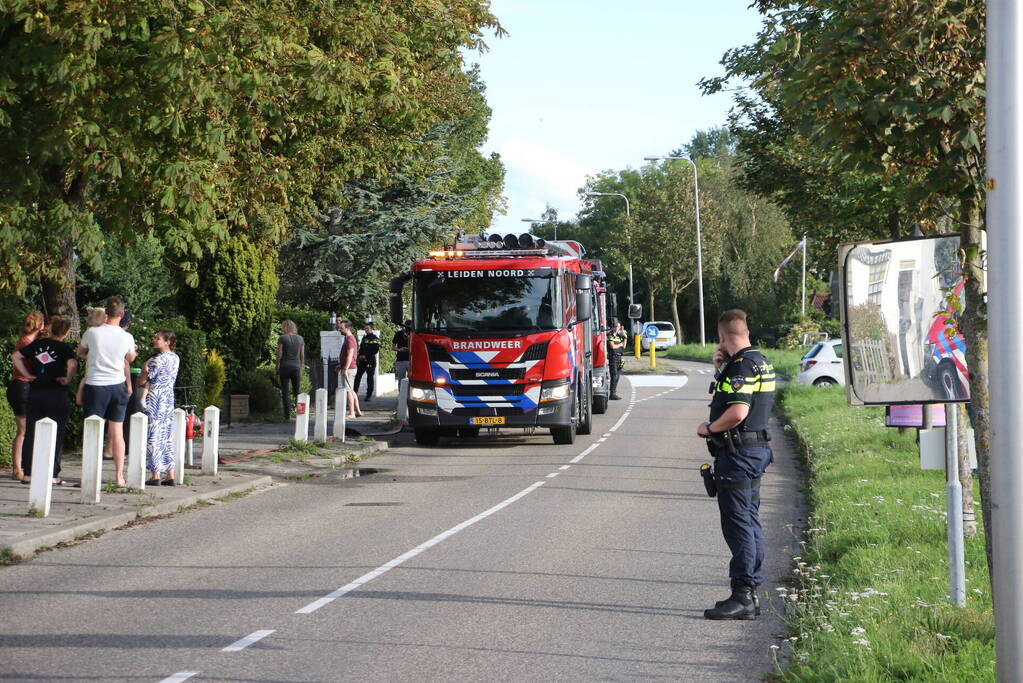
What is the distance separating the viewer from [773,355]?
172ft

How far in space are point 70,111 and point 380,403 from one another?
18362mm

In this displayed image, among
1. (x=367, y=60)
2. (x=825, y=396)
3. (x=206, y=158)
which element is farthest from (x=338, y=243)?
(x=206, y=158)

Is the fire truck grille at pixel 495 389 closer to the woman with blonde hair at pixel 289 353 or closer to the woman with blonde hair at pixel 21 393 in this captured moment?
the woman with blonde hair at pixel 289 353

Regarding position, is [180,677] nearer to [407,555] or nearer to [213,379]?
[407,555]

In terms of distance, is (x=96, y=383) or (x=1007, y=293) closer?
(x=1007, y=293)

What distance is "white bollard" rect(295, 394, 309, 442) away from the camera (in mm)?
19719

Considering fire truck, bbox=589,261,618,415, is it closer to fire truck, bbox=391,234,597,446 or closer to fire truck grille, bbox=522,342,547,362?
fire truck, bbox=391,234,597,446

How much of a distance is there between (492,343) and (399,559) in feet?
35.1

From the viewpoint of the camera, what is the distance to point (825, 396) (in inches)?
1099

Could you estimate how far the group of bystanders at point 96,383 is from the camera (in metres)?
13.8

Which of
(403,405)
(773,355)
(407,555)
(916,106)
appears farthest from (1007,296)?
(773,355)

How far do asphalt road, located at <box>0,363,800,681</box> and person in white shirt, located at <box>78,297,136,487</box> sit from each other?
155 centimetres

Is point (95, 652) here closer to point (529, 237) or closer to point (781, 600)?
point (781, 600)

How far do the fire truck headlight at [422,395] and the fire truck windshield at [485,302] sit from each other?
959 millimetres
